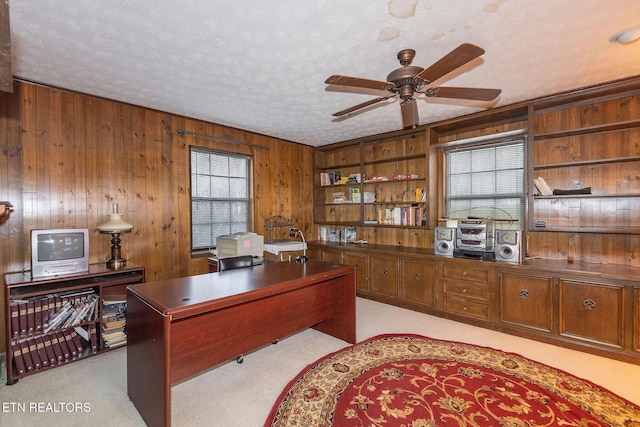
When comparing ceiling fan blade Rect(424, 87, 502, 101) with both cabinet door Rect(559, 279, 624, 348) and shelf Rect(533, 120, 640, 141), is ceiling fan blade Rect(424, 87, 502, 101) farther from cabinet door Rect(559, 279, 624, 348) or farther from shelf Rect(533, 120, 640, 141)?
cabinet door Rect(559, 279, 624, 348)

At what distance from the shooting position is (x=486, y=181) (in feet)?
12.4

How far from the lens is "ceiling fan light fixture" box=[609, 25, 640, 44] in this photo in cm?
191

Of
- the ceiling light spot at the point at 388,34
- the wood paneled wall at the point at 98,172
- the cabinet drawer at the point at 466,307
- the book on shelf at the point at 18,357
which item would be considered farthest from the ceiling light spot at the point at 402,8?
the book on shelf at the point at 18,357

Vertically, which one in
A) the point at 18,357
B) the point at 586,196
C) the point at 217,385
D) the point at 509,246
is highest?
the point at 586,196

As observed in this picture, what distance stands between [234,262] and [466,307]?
2740mm

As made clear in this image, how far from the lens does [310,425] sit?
1.78m

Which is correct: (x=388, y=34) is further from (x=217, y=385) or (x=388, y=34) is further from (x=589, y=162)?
(x=217, y=385)

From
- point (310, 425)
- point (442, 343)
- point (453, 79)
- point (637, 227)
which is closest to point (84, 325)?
point (310, 425)

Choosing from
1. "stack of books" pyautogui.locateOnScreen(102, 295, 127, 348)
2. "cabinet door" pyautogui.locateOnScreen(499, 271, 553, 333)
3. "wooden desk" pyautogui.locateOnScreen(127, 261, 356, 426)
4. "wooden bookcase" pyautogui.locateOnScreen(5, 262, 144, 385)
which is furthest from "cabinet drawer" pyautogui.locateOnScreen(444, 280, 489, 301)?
"stack of books" pyautogui.locateOnScreen(102, 295, 127, 348)

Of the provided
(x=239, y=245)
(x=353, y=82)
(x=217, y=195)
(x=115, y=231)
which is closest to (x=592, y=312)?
(x=353, y=82)

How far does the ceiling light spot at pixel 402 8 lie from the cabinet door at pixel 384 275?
2984 mm

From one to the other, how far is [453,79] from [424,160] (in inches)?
67.7

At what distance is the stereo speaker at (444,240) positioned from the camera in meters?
3.64

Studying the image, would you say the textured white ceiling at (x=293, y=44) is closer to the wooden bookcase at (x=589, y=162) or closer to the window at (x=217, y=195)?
the wooden bookcase at (x=589, y=162)
